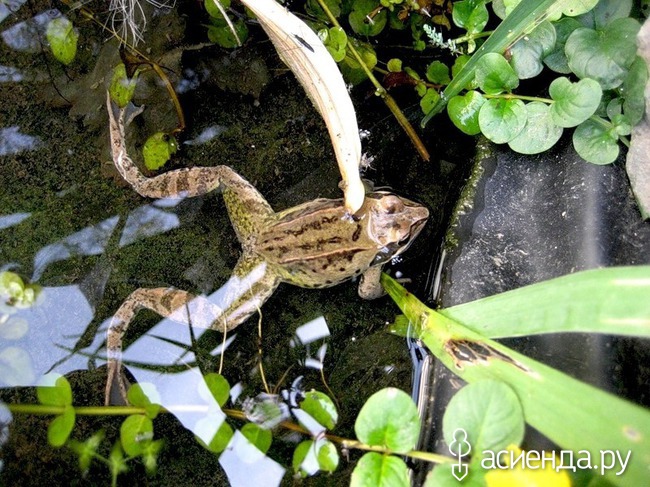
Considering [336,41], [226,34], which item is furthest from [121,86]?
[336,41]

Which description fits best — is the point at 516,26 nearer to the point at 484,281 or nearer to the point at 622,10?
the point at 622,10

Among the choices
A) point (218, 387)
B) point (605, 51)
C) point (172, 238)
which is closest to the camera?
point (605, 51)

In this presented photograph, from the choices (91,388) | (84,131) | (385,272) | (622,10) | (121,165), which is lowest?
(385,272)

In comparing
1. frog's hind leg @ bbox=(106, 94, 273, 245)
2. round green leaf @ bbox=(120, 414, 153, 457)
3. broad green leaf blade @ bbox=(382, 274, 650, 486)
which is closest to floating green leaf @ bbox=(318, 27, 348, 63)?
frog's hind leg @ bbox=(106, 94, 273, 245)

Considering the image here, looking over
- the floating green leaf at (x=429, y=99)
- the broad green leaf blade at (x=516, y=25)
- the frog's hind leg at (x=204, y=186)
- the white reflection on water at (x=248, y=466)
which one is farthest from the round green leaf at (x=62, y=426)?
the broad green leaf blade at (x=516, y=25)

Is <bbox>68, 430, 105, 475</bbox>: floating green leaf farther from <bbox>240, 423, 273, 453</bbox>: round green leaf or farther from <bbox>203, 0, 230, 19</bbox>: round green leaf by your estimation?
<bbox>203, 0, 230, 19</bbox>: round green leaf

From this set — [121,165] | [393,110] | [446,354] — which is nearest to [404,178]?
[393,110]

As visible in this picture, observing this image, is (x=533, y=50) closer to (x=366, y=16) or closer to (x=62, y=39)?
(x=366, y=16)
